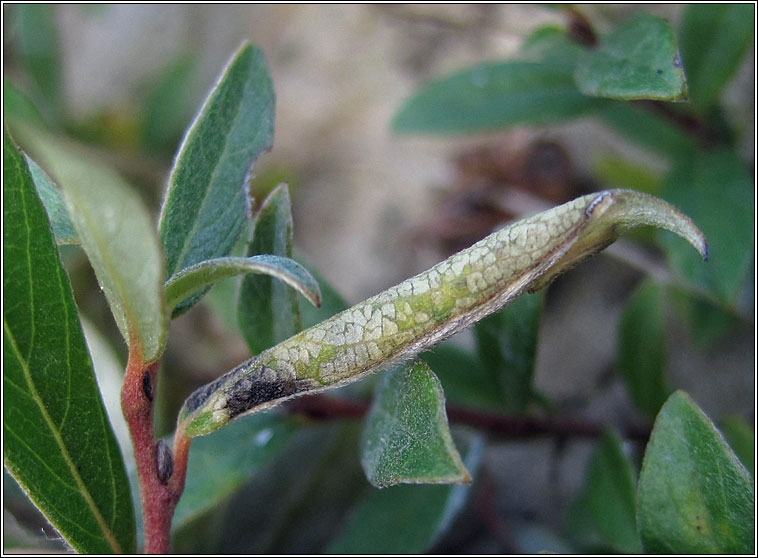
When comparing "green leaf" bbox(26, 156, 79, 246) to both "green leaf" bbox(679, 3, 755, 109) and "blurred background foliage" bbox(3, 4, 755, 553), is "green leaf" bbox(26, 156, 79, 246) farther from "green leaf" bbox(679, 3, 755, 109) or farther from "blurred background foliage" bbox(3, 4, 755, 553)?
"green leaf" bbox(679, 3, 755, 109)

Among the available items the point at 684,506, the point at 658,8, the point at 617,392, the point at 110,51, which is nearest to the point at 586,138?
the point at 658,8

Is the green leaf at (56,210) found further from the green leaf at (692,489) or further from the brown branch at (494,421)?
the green leaf at (692,489)

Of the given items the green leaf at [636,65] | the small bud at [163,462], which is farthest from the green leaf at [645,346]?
the small bud at [163,462]

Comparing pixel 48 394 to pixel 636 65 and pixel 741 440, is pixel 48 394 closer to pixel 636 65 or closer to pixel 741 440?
pixel 636 65

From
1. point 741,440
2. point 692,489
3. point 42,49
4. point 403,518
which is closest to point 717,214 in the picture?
point 741,440

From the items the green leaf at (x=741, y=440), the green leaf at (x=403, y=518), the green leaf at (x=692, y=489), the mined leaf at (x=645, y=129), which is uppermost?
the mined leaf at (x=645, y=129)

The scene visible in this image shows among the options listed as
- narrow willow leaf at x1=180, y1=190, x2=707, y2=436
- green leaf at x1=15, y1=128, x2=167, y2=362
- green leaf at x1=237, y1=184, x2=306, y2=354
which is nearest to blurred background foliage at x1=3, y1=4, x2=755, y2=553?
green leaf at x1=237, y1=184, x2=306, y2=354
